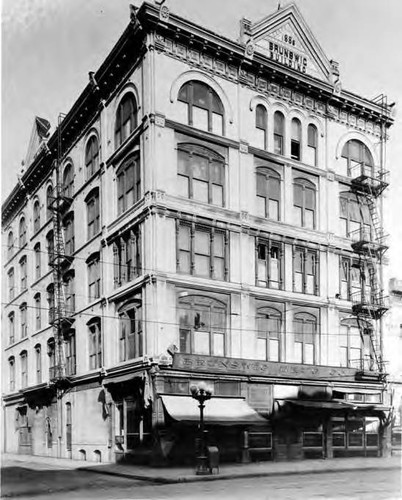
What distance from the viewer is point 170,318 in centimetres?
1073

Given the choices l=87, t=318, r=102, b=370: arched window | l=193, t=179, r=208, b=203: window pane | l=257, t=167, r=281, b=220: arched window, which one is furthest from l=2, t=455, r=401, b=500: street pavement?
l=193, t=179, r=208, b=203: window pane

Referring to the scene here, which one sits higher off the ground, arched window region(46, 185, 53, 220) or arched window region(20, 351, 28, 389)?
arched window region(46, 185, 53, 220)

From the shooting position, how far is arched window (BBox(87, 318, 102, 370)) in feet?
34.1

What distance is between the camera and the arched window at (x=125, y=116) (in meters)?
10.6

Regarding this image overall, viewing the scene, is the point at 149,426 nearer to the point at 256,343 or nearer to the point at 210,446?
the point at 210,446

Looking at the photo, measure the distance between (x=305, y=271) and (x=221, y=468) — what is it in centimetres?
337

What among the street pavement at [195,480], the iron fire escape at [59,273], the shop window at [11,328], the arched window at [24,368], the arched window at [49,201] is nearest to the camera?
the street pavement at [195,480]

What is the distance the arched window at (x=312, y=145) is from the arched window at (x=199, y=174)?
149 cm

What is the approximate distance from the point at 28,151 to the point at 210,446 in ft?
15.9

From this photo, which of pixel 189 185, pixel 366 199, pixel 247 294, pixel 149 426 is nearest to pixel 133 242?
pixel 189 185

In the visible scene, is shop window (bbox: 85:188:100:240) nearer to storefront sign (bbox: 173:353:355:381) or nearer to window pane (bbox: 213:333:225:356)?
storefront sign (bbox: 173:353:355:381)

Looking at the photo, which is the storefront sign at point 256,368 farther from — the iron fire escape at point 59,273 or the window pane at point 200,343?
the iron fire escape at point 59,273

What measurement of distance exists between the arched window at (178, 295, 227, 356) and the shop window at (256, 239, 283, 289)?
0.82 m

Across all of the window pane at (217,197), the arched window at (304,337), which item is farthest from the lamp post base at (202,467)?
the window pane at (217,197)
